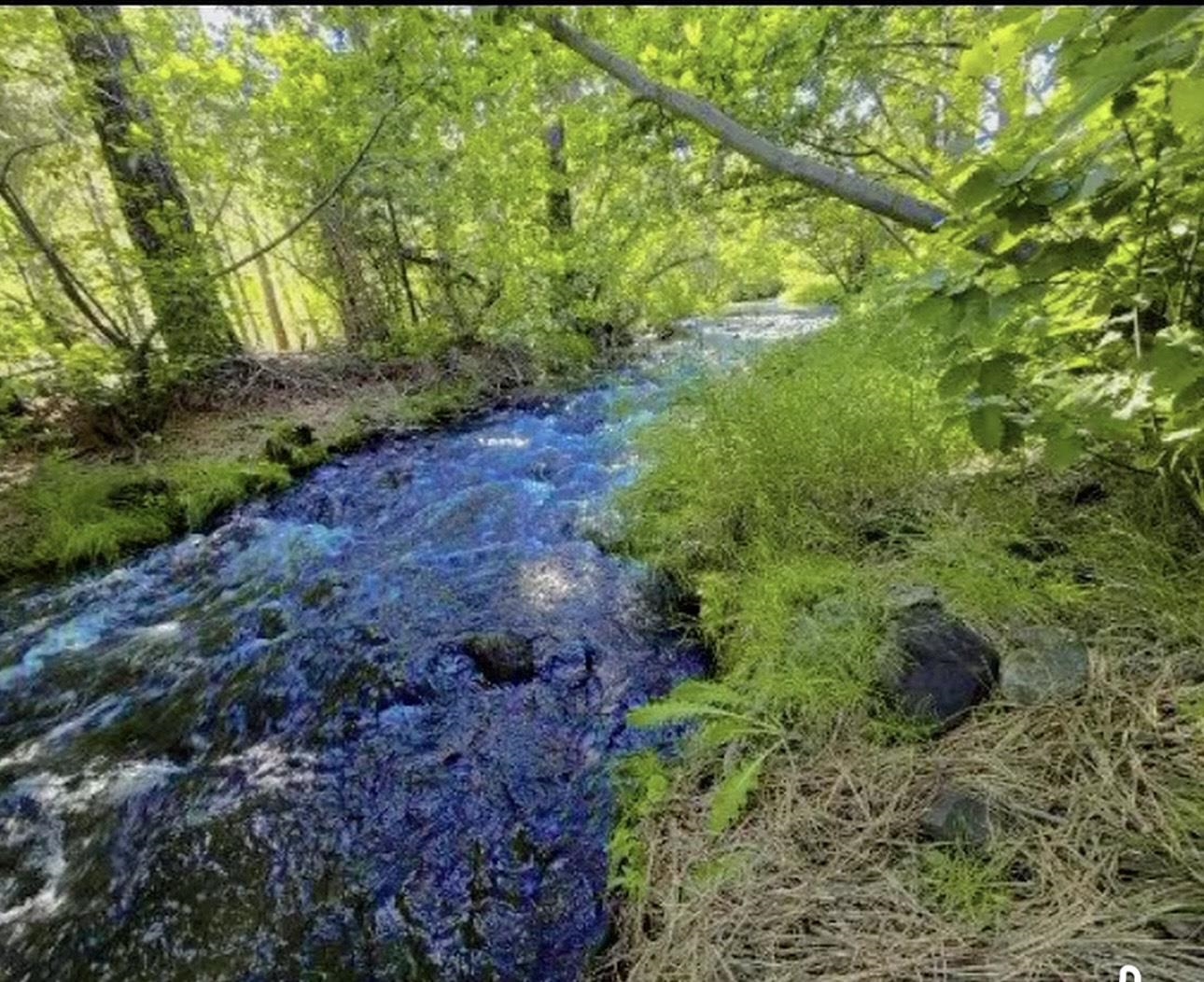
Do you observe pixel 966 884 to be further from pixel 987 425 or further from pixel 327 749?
pixel 327 749

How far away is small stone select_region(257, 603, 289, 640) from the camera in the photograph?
133 inches

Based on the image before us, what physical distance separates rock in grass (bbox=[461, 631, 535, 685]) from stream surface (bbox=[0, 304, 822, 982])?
0.01m

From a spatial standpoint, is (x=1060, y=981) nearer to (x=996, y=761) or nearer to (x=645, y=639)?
(x=996, y=761)

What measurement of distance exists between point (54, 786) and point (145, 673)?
72 cm

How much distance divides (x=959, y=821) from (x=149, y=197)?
8.07 m

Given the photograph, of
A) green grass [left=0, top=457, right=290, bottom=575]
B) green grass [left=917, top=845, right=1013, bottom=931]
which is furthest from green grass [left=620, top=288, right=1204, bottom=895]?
green grass [left=0, top=457, right=290, bottom=575]

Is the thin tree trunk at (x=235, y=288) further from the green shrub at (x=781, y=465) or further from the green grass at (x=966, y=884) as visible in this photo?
the green grass at (x=966, y=884)

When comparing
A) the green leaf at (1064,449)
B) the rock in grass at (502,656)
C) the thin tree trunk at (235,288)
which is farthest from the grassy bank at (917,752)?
the thin tree trunk at (235,288)

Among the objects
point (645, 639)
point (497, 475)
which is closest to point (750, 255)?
point (497, 475)

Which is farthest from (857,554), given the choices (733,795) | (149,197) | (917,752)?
(149,197)

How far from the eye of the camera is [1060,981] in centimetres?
118

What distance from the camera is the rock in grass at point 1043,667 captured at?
5.80ft

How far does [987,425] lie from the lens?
1.88 metres

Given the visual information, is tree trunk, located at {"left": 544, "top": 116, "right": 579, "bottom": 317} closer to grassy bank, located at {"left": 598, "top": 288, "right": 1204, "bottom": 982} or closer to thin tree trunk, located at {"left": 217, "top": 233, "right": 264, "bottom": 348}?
thin tree trunk, located at {"left": 217, "top": 233, "right": 264, "bottom": 348}
